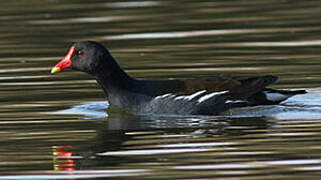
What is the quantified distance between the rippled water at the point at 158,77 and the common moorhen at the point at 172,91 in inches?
5.7

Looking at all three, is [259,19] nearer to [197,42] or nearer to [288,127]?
[197,42]

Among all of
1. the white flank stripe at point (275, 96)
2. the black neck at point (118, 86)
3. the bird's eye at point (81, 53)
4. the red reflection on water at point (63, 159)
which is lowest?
the red reflection on water at point (63, 159)

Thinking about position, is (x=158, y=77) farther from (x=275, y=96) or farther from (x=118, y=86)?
(x=275, y=96)

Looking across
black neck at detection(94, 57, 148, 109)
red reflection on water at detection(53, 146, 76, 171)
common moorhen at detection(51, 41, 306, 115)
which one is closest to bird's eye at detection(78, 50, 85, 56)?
common moorhen at detection(51, 41, 306, 115)

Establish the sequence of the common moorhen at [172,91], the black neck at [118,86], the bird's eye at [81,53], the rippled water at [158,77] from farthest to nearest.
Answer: the bird's eye at [81,53] < the black neck at [118,86] < the common moorhen at [172,91] < the rippled water at [158,77]

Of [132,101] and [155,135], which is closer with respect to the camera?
[155,135]

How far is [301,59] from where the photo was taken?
14.2 metres

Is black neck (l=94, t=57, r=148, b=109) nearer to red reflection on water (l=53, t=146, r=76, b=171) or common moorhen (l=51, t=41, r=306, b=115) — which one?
common moorhen (l=51, t=41, r=306, b=115)

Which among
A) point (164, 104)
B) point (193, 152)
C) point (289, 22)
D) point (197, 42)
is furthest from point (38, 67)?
point (193, 152)

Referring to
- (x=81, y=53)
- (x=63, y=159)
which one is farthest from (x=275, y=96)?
(x=63, y=159)

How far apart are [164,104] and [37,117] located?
1320mm

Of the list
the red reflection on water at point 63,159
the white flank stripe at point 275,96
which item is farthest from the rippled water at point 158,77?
the white flank stripe at point 275,96

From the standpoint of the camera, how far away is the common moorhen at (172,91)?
35.8 feet

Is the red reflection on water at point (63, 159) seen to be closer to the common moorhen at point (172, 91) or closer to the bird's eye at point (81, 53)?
the common moorhen at point (172, 91)
